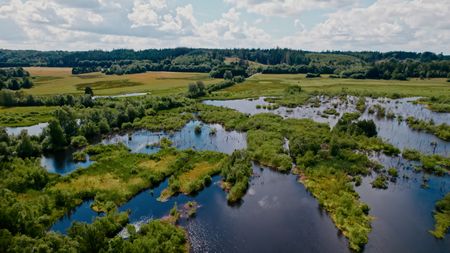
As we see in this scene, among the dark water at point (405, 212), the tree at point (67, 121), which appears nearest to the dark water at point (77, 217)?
the tree at point (67, 121)

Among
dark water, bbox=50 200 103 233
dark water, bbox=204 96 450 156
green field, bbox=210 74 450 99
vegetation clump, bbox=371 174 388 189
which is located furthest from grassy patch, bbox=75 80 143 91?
vegetation clump, bbox=371 174 388 189

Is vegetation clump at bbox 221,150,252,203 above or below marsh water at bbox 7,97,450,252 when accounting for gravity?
above

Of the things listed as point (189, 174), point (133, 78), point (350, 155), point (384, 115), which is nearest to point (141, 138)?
point (189, 174)

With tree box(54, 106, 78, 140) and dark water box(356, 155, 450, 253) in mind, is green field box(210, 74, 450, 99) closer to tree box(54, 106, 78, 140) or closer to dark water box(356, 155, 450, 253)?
tree box(54, 106, 78, 140)

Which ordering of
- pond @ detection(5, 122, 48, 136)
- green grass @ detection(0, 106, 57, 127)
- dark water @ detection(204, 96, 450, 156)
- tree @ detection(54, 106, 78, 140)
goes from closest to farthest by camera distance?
1. dark water @ detection(204, 96, 450, 156)
2. tree @ detection(54, 106, 78, 140)
3. pond @ detection(5, 122, 48, 136)
4. green grass @ detection(0, 106, 57, 127)

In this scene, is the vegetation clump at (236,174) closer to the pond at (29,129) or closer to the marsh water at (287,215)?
the marsh water at (287,215)

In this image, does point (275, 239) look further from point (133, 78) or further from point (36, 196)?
point (133, 78)

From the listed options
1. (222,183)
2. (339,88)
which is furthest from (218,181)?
(339,88)
